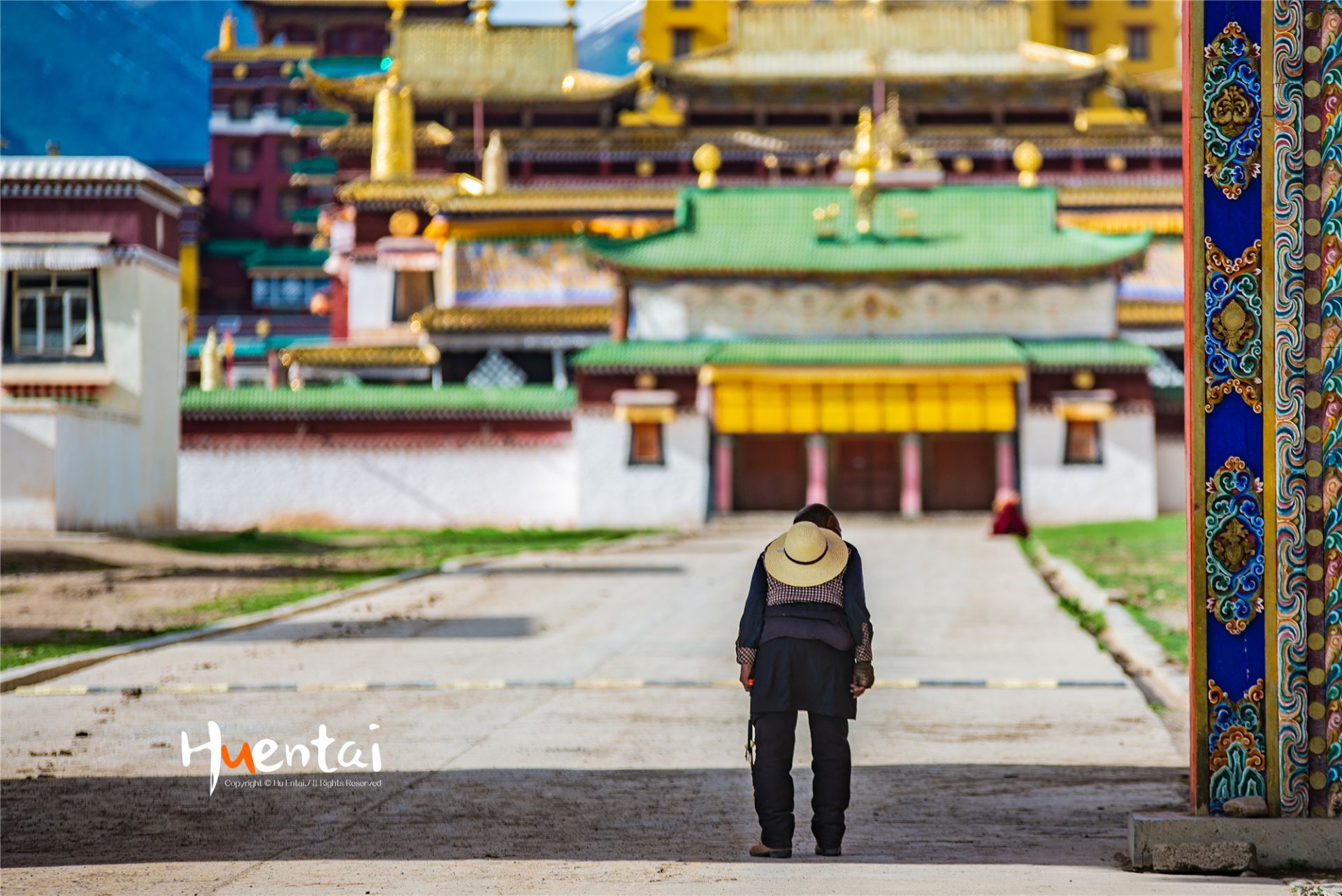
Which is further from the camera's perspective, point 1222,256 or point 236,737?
point 236,737

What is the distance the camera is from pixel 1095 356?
37531mm

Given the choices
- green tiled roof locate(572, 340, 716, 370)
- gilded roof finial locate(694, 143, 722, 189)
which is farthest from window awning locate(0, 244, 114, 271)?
gilded roof finial locate(694, 143, 722, 189)

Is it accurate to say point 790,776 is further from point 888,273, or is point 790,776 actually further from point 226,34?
point 226,34

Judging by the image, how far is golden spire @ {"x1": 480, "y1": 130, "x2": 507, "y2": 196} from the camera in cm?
4844

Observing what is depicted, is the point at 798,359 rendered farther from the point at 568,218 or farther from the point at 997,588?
the point at 997,588

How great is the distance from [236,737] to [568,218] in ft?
119

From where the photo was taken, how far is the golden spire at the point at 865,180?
40500 mm

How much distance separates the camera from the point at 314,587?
21469 mm

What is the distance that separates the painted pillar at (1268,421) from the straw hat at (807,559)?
4.72 feet

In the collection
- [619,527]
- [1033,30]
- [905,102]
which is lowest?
[619,527]

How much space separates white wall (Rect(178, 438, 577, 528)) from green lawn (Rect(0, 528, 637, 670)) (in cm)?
80

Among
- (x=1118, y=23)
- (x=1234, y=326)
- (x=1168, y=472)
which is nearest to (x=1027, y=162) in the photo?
(x=1168, y=472)

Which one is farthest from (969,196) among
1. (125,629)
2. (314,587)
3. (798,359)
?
(125,629)

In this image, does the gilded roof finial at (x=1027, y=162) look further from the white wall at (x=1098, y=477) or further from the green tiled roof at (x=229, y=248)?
the green tiled roof at (x=229, y=248)
